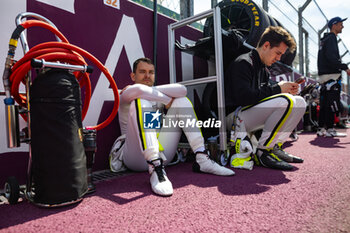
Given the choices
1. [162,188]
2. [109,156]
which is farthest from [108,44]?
[162,188]

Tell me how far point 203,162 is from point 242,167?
302mm

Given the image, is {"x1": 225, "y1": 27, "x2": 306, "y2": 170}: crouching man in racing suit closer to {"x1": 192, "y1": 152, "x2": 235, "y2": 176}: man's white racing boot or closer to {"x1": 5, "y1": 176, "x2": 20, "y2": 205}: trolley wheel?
{"x1": 192, "y1": 152, "x2": 235, "y2": 176}: man's white racing boot

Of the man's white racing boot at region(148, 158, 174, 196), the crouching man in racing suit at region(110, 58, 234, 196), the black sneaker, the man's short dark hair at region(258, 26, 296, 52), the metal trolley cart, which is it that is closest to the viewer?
the metal trolley cart

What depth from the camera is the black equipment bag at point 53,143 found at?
0.84 metres

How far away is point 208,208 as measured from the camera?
83 cm

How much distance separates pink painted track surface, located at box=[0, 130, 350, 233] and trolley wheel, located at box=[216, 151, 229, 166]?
1.03ft

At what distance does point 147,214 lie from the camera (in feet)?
2.62

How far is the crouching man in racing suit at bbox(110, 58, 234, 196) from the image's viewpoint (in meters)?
1.12

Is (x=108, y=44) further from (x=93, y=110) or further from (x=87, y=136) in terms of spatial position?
(x=87, y=136)

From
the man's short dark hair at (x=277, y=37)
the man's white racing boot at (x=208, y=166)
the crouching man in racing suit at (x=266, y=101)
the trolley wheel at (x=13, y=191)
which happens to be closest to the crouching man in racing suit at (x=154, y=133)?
the man's white racing boot at (x=208, y=166)

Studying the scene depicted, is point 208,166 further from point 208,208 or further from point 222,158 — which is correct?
point 208,208

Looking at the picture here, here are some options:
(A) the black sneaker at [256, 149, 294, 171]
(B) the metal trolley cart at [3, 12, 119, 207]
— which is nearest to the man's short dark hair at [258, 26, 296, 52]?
(A) the black sneaker at [256, 149, 294, 171]

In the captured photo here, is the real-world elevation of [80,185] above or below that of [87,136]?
below

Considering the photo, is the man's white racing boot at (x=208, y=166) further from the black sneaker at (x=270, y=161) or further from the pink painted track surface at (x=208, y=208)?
the black sneaker at (x=270, y=161)
